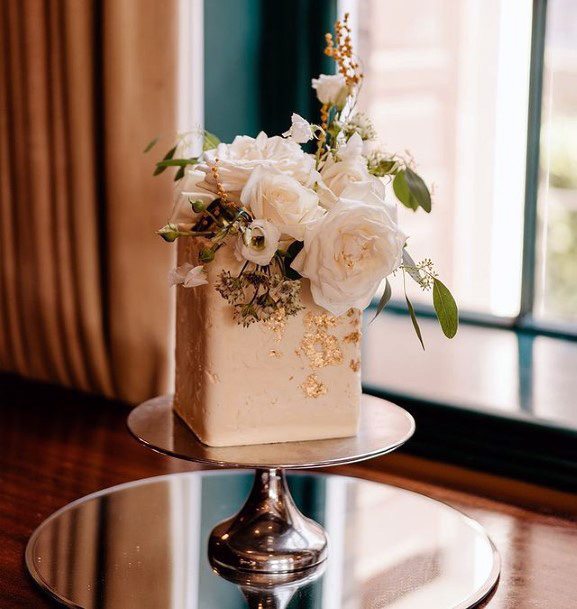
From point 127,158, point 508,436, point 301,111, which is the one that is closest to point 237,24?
point 301,111

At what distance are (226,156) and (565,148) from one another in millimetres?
1456

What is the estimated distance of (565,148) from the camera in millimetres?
2289

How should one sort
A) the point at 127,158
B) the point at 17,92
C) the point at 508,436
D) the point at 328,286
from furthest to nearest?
the point at 17,92 → the point at 127,158 → the point at 508,436 → the point at 328,286

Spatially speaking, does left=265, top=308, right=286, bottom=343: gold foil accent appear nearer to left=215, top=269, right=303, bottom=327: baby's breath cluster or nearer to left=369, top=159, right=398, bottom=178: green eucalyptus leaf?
left=215, top=269, right=303, bottom=327: baby's breath cluster

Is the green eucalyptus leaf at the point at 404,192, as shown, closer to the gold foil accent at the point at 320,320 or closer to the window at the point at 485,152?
the gold foil accent at the point at 320,320

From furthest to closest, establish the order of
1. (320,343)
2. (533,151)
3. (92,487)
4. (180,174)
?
(533,151) → (92,487) → (180,174) → (320,343)

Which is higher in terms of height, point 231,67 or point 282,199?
point 231,67

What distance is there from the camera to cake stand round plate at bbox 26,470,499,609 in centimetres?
102

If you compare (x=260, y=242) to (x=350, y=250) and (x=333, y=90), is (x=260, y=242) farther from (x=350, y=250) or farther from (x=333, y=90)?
(x=333, y=90)

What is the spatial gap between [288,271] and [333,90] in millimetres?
205

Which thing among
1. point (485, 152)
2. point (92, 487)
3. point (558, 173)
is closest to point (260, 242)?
point (92, 487)

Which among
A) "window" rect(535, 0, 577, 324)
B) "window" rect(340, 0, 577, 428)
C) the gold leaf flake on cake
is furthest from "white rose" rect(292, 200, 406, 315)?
"window" rect(535, 0, 577, 324)

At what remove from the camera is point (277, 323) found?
101 cm

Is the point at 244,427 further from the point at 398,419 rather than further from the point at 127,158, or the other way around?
the point at 127,158
